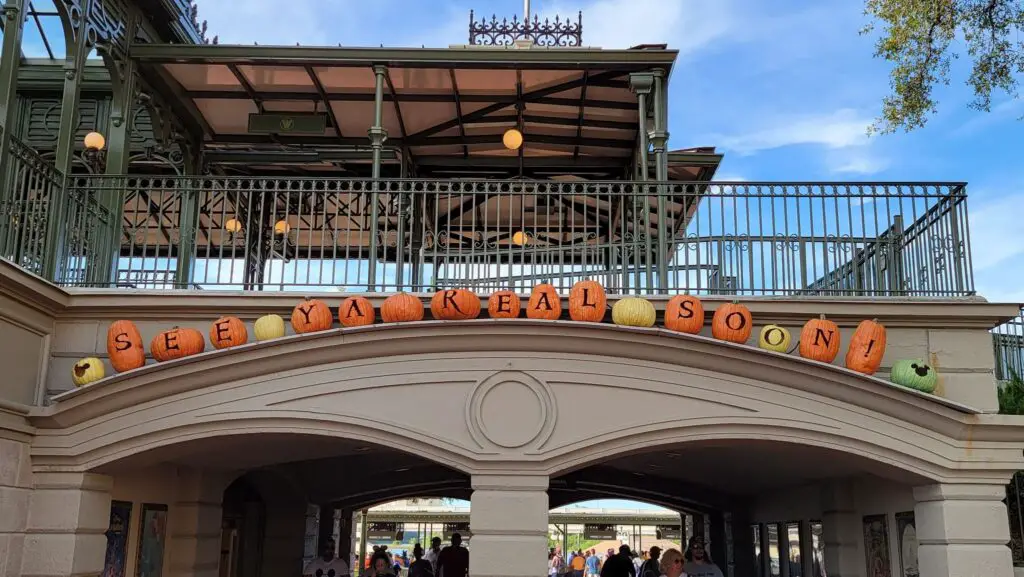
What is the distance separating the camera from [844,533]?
10.8 m

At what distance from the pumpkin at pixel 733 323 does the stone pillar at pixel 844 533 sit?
3333 mm

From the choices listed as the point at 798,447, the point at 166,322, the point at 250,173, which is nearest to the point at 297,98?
the point at 250,173

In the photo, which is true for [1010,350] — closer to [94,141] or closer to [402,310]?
[402,310]

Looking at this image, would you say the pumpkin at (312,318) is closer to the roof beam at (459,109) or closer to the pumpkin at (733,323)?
the pumpkin at (733,323)

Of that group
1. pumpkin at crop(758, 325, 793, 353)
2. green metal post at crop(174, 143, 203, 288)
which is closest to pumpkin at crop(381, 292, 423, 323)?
green metal post at crop(174, 143, 203, 288)

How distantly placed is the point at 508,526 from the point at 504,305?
6.85 feet

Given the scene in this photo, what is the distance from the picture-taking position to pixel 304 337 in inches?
344

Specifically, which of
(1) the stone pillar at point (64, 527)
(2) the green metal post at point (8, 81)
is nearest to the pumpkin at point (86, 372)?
(1) the stone pillar at point (64, 527)

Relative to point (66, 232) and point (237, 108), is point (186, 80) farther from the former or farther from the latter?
point (66, 232)

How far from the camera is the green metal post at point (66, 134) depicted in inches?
374

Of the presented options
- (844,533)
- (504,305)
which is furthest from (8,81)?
(844,533)

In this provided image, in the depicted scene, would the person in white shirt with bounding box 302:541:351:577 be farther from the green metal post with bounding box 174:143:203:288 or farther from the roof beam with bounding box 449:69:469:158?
the roof beam with bounding box 449:69:469:158

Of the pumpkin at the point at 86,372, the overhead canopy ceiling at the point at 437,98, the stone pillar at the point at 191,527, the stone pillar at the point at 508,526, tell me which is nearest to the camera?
the stone pillar at the point at 508,526

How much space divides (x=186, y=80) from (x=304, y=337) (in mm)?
5479
